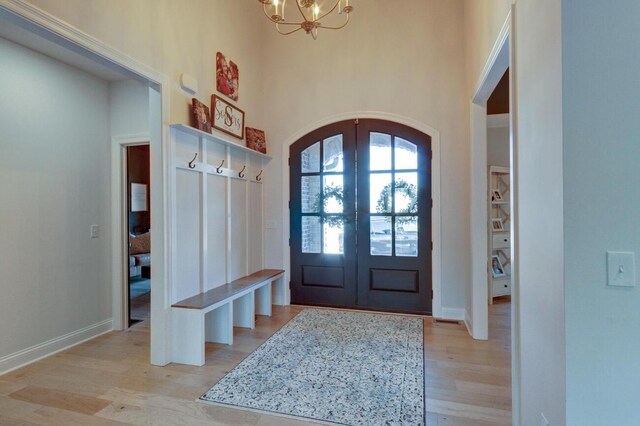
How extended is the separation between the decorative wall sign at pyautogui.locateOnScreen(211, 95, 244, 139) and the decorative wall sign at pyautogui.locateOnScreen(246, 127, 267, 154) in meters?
0.12

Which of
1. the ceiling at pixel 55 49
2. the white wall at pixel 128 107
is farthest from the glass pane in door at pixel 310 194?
the ceiling at pixel 55 49

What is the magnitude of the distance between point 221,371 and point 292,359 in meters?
0.57

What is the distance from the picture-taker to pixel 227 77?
3500 millimetres

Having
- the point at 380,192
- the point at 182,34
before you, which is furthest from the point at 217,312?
the point at 182,34

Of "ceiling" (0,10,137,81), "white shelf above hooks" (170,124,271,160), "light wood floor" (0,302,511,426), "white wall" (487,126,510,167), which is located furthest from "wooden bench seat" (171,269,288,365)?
"white wall" (487,126,510,167)

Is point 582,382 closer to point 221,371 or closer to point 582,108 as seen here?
point 582,108

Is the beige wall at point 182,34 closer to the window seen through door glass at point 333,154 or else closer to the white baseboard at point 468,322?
the window seen through door glass at point 333,154

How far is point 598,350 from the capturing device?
42.8 inches

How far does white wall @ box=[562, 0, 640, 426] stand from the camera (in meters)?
1.07

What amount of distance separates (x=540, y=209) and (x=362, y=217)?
2646 millimetres

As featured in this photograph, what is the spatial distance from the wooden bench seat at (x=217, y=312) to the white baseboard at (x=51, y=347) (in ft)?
4.16

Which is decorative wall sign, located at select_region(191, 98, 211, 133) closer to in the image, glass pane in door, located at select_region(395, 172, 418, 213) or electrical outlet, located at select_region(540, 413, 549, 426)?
glass pane in door, located at select_region(395, 172, 418, 213)

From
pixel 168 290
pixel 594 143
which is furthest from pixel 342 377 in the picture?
pixel 594 143

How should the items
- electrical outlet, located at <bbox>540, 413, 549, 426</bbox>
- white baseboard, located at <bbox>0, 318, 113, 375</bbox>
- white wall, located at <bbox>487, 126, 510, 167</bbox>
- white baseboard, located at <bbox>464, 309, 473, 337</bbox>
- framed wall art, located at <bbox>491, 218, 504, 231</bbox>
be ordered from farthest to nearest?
1. white wall, located at <bbox>487, 126, 510, 167</bbox>
2. framed wall art, located at <bbox>491, 218, 504, 231</bbox>
3. white baseboard, located at <bbox>464, 309, 473, 337</bbox>
4. white baseboard, located at <bbox>0, 318, 113, 375</bbox>
5. electrical outlet, located at <bbox>540, 413, 549, 426</bbox>
